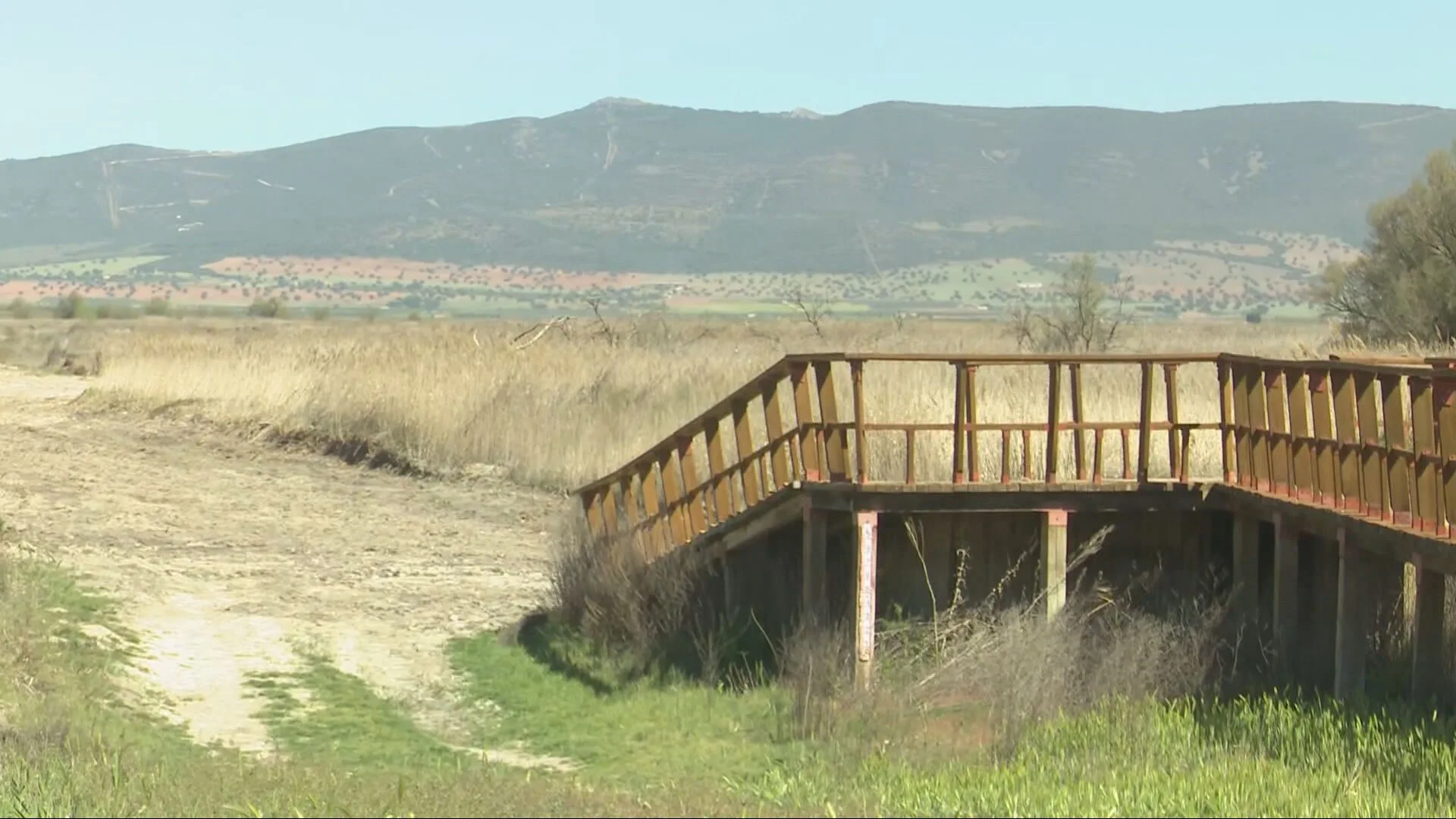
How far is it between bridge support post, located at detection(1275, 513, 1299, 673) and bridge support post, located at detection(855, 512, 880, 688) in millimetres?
3100

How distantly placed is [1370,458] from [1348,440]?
0.44 metres

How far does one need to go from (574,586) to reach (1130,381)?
11234 millimetres

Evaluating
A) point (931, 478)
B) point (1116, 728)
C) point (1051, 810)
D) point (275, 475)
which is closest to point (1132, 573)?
point (931, 478)

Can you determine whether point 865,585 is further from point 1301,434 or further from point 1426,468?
point 1426,468

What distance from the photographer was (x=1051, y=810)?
10.3 meters

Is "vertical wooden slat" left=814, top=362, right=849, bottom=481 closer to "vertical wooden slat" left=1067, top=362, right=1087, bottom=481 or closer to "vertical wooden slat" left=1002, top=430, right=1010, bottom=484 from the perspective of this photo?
"vertical wooden slat" left=1002, top=430, right=1010, bottom=484

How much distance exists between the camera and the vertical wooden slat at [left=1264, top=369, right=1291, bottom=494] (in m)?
16.3

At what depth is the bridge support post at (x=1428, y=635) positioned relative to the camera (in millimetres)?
14602

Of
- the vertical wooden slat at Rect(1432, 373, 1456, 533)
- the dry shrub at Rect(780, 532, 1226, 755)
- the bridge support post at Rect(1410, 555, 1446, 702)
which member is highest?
the vertical wooden slat at Rect(1432, 373, 1456, 533)

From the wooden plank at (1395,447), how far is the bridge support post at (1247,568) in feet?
8.99

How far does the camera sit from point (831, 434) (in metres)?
17.0

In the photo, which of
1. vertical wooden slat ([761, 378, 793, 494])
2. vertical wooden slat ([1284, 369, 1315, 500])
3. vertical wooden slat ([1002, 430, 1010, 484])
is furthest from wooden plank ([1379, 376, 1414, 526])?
vertical wooden slat ([761, 378, 793, 494])

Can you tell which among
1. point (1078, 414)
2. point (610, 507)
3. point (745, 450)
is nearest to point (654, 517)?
point (610, 507)

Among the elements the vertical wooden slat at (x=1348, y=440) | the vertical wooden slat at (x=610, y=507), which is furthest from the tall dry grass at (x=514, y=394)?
the vertical wooden slat at (x=1348, y=440)
